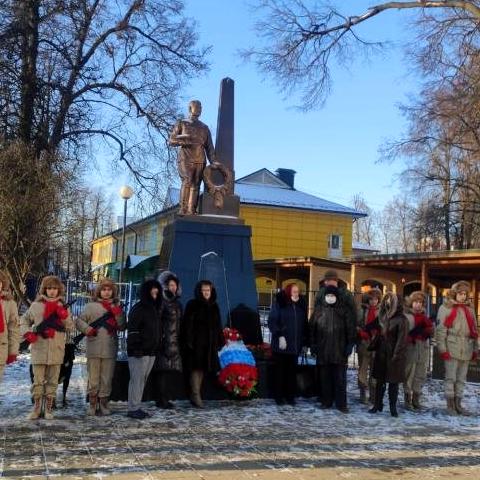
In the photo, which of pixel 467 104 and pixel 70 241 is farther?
pixel 70 241

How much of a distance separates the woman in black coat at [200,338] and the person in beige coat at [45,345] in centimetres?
148

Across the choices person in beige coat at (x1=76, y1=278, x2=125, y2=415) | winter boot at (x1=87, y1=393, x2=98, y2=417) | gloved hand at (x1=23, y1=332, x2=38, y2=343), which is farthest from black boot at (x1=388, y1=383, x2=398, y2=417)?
gloved hand at (x1=23, y1=332, x2=38, y2=343)

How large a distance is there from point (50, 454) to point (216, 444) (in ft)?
4.90

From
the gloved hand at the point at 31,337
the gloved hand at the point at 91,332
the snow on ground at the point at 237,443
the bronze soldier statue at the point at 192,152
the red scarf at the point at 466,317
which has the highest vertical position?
the bronze soldier statue at the point at 192,152

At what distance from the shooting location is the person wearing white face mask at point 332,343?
788cm

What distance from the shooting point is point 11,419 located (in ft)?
21.5

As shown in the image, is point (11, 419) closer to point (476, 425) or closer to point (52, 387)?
point (52, 387)

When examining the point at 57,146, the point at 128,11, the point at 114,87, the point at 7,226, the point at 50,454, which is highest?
the point at 128,11

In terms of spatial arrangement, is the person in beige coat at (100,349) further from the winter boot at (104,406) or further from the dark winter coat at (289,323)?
the dark winter coat at (289,323)

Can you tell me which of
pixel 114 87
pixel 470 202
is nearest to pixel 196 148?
pixel 114 87

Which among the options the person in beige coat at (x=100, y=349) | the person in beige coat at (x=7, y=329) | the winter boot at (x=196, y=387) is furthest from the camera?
the winter boot at (x=196, y=387)

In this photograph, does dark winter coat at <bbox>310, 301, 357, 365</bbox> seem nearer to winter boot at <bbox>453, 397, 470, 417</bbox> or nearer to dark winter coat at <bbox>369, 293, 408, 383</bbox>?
dark winter coat at <bbox>369, 293, 408, 383</bbox>

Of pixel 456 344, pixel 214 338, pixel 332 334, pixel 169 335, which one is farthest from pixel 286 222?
pixel 169 335

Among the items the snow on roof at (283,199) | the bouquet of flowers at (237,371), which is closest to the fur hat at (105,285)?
the bouquet of flowers at (237,371)
